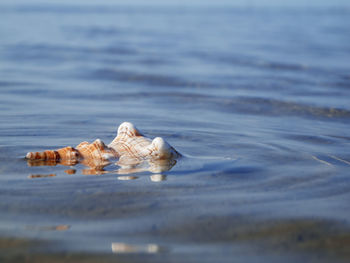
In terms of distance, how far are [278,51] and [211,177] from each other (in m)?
13.5

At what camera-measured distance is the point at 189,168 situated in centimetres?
482

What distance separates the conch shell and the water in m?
0.17

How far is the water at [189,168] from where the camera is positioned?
126 inches

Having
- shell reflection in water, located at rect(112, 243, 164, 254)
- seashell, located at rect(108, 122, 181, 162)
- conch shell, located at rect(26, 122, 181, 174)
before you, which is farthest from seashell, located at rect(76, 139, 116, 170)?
shell reflection in water, located at rect(112, 243, 164, 254)

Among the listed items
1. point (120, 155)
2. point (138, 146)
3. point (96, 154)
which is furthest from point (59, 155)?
point (138, 146)

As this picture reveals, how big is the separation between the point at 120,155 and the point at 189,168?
0.72 m

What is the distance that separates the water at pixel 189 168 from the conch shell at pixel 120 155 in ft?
0.56

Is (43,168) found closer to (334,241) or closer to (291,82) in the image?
(334,241)

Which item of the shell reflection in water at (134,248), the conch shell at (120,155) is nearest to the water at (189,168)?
the shell reflection in water at (134,248)

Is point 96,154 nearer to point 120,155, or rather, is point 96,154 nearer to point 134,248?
point 120,155

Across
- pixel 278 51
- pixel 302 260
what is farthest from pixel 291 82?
pixel 302 260

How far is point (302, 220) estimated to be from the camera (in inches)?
139

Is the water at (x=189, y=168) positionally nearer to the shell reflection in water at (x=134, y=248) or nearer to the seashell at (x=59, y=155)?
the shell reflection in water at (x=134, y=248)

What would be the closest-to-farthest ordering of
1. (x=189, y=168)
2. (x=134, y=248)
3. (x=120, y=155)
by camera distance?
(x=134, y=248)
(x=189, y=168)
(x=120, y=155)
